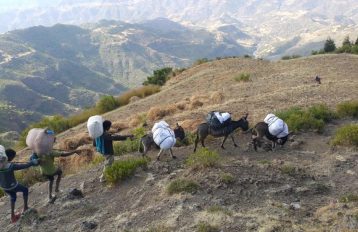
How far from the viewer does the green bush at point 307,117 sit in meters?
13.8

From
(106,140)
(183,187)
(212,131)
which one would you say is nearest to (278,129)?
(212,131)

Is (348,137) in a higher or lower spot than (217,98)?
lower

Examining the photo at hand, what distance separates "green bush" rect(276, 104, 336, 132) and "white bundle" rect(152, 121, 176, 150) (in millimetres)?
4266

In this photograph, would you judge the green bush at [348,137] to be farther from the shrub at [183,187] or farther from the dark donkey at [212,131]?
the shrub at [183,187]

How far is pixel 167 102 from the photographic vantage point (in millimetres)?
23234

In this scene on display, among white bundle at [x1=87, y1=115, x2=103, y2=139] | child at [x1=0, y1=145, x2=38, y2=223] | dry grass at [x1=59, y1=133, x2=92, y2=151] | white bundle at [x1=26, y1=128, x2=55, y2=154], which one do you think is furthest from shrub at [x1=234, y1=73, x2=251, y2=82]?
child at [x1=0, y1=145, x2=38, y2=223]

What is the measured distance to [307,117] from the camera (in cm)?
1412

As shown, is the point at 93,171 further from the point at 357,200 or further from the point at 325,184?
the point at 357,200

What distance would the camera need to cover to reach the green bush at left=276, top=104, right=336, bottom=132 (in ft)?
45.3

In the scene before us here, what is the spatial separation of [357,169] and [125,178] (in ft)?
18.2

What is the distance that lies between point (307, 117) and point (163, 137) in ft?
17.4

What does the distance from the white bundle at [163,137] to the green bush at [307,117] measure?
14.0ft

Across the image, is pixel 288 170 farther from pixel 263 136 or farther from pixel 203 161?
pixel 263 136

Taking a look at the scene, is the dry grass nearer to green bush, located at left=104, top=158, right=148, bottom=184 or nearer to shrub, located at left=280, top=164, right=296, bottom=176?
green bush, located at left=104, top=158, right=148, bottom=184
